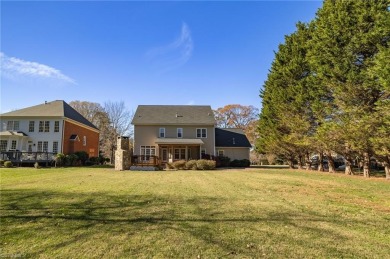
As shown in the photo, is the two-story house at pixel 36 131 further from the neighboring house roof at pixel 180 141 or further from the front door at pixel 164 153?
the front door at pixel 164 153

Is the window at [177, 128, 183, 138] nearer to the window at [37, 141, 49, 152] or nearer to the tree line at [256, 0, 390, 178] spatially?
the tree line at [256, 0, 390, 178]

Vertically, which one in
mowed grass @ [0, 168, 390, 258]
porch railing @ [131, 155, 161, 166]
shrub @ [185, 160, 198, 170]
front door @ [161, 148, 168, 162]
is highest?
front door @ [161, 148, 168, 162]

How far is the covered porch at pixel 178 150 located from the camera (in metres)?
32.2

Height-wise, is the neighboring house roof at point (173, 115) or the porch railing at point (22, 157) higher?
the neighboring house roof at point (173, 115)

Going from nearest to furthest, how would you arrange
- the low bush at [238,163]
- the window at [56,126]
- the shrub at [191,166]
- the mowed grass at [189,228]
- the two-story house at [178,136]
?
1. the mowed grass at [189,228]
2. the shrub at [191,166]
3. the window at [56,126]
4. the two-story house at [178,136]
5. the low bush at [238,163]

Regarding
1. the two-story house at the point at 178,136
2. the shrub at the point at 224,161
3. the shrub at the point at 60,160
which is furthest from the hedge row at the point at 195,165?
the shrub at the point at 60,160

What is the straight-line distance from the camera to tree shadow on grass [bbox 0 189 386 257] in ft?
14.4

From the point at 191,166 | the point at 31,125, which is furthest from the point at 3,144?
the point at 191,166

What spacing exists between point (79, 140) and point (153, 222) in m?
32.7

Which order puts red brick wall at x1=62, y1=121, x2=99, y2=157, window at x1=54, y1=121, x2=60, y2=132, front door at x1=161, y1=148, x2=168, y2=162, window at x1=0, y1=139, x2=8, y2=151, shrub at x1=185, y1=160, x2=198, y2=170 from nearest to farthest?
shrub at x1=185, y1=160, x2=198, y2=170
window at x1=0, y1=139, x2=8, y2=151
window at x1=54, y1=121, x2=60, y2=132
red brick wall at x1=62, y1=121, x2=99, y2=157
front door at x1=161, y1=148, x2=168, y2=162

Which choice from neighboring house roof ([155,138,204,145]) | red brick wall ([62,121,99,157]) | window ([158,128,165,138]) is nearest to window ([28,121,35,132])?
red brick wall ([62,121,99,157])

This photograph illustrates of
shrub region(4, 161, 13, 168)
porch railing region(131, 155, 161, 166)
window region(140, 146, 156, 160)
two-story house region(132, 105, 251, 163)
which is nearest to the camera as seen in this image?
shrub region(4, 161, 13, 168)

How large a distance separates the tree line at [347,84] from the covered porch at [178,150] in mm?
11993

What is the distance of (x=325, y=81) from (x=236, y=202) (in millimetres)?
15667
